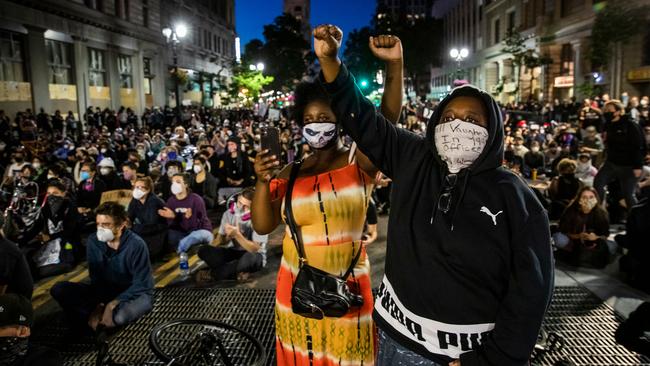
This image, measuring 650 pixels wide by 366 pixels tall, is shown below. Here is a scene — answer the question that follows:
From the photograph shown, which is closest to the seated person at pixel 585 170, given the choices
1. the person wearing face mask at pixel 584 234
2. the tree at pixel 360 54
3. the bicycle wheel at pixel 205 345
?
the person wearing face mask at pixel 584 234

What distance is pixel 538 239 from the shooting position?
1783 mm

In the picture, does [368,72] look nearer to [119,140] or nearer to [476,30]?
[476,30]

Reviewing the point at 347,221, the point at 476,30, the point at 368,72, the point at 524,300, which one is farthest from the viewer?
the point at 368,72

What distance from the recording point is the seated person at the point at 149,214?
7.79 m

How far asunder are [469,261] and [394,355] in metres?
0.54

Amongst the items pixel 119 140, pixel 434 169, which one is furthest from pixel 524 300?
pixel 119 140

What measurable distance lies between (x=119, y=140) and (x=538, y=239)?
18.2 meters

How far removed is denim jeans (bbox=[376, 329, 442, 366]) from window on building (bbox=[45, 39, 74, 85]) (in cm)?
2946

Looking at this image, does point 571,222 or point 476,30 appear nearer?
point 571,222

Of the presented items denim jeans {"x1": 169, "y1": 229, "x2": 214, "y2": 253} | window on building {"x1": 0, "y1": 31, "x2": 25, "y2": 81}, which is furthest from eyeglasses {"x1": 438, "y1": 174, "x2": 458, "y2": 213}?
window on building {"x1": 0, "y1": 31, "x2": 25, "y2": 81}

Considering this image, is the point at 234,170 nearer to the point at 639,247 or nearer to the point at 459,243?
the point at 639,247

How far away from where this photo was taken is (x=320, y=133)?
9.12ft

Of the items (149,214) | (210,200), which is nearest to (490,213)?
(149,214)

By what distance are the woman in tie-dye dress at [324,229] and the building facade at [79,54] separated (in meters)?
24.9
